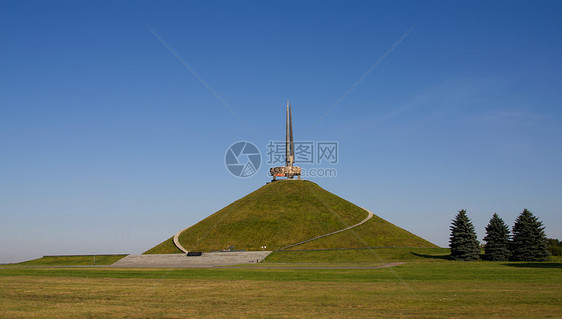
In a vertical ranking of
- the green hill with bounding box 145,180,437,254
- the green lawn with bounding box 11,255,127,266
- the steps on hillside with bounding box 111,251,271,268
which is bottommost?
the green lawn with bounding box 11,255,127,266

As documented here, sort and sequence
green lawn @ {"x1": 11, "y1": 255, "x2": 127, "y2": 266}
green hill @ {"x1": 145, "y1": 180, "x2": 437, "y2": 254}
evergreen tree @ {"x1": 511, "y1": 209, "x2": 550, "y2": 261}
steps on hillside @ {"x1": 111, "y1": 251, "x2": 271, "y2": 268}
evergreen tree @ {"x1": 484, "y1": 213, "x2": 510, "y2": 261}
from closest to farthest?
evergreen tree @ {"x1": 511, "y1": 209, "x2": 550, "y2": 261} → evergreen tree @ {"x1": 484, "y1": 213, "x2": 510, "y2": 261} → steps on hillside @ {"x1": 111, "y1": 251, "x2": 271, "y2": 268} → green lawn @ {"x1": 11, "y1": 255, "x2": 127, "y2": 266} → green hill @ {"x1": 145, "y1": 180, "x2": 437, "y2": 254}

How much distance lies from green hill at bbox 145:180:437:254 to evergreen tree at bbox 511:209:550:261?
2629 cm

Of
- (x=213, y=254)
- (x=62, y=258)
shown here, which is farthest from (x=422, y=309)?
(x=62, y=258)

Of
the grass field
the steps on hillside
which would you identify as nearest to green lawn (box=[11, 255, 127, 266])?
the steps on hillside

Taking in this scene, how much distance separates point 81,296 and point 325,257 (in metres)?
53.2

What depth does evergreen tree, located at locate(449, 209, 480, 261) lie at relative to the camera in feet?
217

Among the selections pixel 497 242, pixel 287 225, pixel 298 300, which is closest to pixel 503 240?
pixel 497 242

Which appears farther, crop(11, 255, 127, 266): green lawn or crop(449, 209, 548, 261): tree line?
crop(11, 255, 127, 266): green lawn

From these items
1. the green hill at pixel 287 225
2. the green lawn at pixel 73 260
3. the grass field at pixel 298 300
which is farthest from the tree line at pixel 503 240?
the green lawn at pixel 73 260

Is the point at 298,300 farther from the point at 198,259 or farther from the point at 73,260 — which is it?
the point at 73,260

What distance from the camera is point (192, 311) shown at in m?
17.1

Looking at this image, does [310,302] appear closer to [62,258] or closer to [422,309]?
[422,309]

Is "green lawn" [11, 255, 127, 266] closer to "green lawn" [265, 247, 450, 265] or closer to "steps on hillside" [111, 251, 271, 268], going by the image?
"steps on hillside" [111, 251, 271, 268]

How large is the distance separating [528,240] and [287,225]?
4737 centimetres
